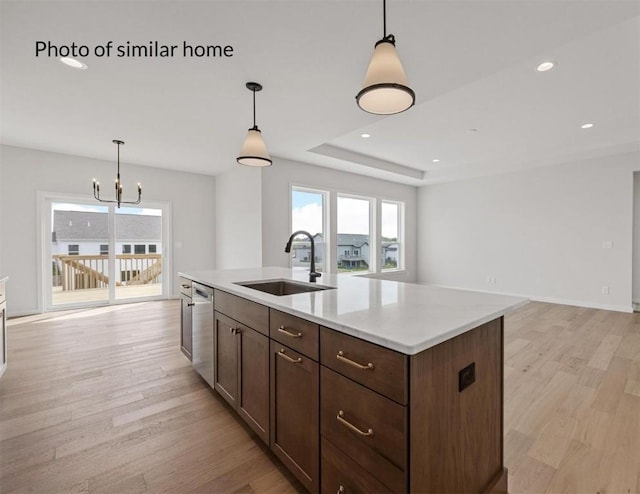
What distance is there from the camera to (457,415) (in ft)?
3.72

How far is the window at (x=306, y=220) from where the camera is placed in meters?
5.61

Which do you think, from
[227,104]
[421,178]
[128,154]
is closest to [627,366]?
[227,104]

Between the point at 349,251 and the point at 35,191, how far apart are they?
5568mm

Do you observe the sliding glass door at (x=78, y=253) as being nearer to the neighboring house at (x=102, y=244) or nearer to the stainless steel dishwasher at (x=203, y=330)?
the neighboring house at (x=102, y=244)

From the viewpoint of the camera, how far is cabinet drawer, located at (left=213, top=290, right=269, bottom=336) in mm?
1621

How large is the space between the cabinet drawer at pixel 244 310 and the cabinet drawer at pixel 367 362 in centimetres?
50

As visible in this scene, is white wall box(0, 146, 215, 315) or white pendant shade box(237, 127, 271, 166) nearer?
white pendant shade box(237, 127, 271, 166)

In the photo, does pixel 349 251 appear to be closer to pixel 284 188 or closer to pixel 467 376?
pixel 284 188

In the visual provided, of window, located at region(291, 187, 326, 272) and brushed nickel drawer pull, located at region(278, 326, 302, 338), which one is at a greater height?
window, located at region(291, 187, 326, 272)

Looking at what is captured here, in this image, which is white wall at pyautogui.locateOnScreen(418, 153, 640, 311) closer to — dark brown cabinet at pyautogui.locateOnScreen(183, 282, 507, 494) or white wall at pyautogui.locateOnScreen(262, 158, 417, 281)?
white wall at pyautogui.locateOnScreen(262, 158, 417, 281)

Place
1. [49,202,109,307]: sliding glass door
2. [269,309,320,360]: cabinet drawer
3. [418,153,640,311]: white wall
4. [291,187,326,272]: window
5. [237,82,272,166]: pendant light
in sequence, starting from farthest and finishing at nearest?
[291,187,326,272]: window, [49,202,109,307]: sliding glass door, [418,153,640,311]: white wall, [237,82,272,166]: pendant light, [269,309,320,360]: cabinet drawer

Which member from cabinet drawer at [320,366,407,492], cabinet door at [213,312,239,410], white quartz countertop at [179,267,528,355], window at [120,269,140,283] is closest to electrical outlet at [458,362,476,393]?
white quartz countertop at [179,267,528,355]

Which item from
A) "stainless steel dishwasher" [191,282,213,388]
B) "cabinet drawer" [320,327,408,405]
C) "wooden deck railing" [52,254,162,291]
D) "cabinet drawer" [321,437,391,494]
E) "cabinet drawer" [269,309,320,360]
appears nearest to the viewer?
"cabinet drawer" [320,327,408,405]

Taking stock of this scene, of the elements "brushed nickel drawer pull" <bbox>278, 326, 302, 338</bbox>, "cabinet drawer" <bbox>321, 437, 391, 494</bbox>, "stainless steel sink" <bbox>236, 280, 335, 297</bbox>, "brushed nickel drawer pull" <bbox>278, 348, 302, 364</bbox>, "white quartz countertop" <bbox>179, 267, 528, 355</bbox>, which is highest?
"white quartz countertop" <bbox>179, 267, 528, 355</bbox>
